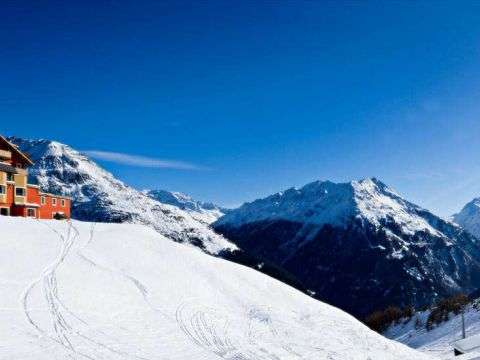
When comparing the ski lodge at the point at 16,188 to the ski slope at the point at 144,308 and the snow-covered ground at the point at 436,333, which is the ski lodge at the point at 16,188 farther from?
the snow-covered ground at the point at 436,333

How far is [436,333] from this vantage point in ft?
270

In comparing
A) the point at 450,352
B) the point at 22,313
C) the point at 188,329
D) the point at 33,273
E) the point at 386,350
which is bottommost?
the point at 450,352

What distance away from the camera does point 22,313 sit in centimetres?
2575

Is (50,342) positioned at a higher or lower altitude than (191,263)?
lower

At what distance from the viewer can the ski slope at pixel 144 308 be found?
24297 mm

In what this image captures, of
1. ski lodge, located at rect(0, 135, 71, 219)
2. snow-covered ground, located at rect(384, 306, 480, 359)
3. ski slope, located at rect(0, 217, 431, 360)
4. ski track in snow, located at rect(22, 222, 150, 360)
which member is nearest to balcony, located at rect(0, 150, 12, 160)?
ski lodge, located at rect(0, 135, 71, 219)

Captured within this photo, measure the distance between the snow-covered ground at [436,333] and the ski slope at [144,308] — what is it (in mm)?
33138

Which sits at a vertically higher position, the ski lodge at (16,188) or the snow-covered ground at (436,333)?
the ski lodge at (16,188)

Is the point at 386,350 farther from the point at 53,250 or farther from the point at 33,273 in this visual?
the point at 53,250

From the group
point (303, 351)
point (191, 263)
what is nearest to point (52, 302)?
point (303, 351)

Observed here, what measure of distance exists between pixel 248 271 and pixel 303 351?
73.7 feet

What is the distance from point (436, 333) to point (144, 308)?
224 ft

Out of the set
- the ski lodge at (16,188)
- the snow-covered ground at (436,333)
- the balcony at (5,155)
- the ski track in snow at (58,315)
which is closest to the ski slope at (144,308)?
the ski track in snow at (58,315)

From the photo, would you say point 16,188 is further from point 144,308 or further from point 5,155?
point 144,308
